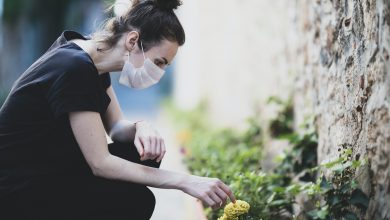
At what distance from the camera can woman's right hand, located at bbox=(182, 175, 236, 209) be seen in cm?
246

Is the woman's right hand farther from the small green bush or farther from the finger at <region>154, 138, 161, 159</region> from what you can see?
the small green bush

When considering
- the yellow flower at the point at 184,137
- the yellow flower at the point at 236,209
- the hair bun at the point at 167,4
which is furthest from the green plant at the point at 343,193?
the yellow flower at the point at 184,137

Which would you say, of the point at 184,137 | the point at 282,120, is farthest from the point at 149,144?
the point at 184,137

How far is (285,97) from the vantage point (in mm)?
5359

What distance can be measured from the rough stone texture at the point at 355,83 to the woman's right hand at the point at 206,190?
66cm

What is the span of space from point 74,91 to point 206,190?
0.72m

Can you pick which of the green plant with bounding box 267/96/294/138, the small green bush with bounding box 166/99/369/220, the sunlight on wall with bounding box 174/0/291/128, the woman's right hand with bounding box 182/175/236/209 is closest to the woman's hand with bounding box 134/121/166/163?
the woman's right hand with bounding box 182/175/236/209

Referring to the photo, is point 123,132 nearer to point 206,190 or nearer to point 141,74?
point 141,74

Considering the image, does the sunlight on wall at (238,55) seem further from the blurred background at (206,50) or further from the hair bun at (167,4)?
the hair bun at (167,4)

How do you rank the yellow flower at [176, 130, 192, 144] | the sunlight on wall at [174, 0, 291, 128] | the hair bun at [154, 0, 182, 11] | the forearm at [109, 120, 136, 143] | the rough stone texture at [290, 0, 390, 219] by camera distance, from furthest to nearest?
the yellow flower at [176, 130, 192, 144], the sunlight on wall at [174, 0, 291, 128], the forearm at [109, 120, 136, 143], the hair bun at [154, 0, 182, 11], the rough stone texture at [290, 0, 390, 219]

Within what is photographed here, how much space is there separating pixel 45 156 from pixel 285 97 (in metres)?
3.21

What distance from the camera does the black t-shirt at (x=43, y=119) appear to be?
242cm

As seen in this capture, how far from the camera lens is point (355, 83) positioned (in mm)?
2807

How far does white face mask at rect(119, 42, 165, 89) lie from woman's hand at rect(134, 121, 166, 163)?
0.81ft
